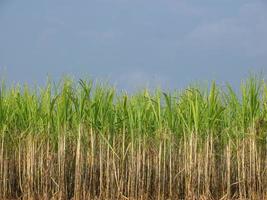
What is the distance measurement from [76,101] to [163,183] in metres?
1.48

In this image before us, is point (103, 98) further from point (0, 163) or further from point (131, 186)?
point (0, 163)

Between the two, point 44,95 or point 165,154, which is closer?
point 165,154

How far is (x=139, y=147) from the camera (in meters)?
6.23

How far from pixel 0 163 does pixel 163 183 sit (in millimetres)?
2137

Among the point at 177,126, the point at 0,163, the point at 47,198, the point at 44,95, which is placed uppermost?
the point at 44,95

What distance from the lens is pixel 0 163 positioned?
662cm

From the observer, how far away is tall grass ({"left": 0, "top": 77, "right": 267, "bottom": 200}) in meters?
6.18

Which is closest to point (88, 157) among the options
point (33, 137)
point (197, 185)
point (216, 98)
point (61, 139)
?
point (61, 139)

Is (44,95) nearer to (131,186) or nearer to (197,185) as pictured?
(131,186)

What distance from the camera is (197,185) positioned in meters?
6.20

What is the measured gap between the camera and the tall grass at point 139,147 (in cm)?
618

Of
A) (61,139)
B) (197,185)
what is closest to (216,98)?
(197,185)

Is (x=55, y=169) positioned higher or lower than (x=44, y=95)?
lower

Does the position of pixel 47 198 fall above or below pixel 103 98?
below
